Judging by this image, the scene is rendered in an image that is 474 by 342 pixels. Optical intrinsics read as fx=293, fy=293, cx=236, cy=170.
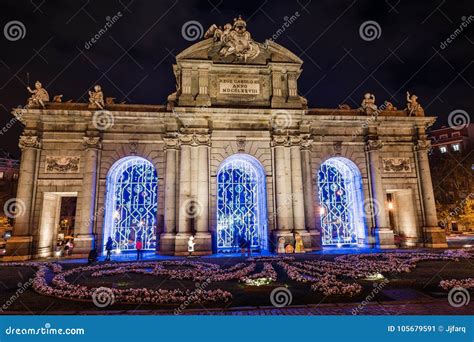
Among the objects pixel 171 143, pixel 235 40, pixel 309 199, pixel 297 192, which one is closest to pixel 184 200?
pixel 171 143

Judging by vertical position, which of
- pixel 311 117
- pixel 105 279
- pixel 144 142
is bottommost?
pixel 105 279

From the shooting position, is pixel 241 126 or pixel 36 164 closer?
pixel 36 164

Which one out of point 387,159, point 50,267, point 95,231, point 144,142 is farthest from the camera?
point 387,159

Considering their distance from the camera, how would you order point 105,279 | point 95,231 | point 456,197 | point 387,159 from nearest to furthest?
point 105,279
point 95,231
point 387,159
point 456,197

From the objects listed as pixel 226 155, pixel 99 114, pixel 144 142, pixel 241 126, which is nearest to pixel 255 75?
pixel 241 126

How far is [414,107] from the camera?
2569 cm

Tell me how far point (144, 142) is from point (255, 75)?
10557 mm

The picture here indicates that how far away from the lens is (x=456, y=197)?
146 feet

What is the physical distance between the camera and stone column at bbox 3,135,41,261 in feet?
65.9

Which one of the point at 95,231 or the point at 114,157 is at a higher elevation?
the point at 114,157

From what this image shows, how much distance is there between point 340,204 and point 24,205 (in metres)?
24.8

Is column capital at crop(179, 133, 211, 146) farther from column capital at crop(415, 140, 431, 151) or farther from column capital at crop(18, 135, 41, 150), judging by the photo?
column capital at crop(415, 140, 431, 151)

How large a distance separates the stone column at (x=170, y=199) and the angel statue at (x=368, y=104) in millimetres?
16123

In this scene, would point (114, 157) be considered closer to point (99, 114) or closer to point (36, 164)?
point (99, 114)
